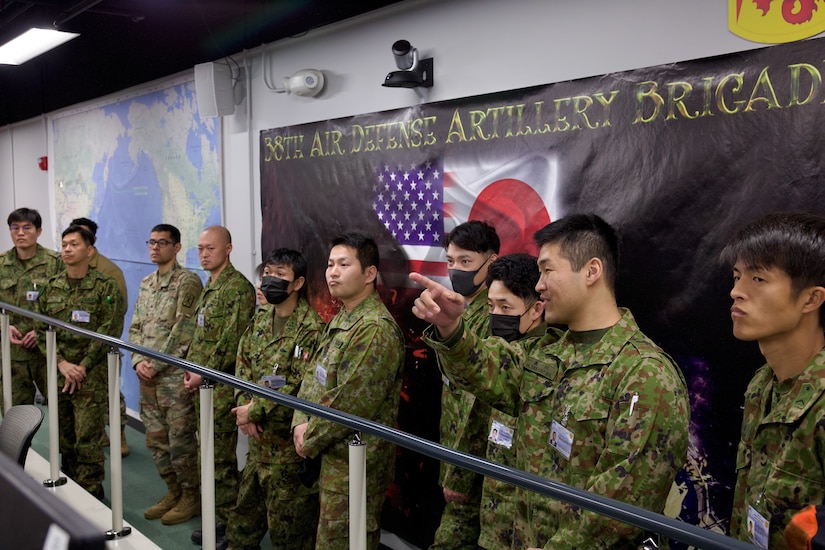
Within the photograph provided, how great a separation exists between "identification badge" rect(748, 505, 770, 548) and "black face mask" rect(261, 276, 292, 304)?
2.37 metres

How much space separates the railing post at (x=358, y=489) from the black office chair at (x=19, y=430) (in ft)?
3.82

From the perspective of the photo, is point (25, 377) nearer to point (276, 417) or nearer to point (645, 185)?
point (276, 417)

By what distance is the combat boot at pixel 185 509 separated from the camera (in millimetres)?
4145

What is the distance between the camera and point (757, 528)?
1.52m

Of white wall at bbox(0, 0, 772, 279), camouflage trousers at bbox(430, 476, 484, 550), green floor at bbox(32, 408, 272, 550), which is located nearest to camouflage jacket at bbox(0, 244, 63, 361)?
green floor at bbox(32, 408, 272, 550)

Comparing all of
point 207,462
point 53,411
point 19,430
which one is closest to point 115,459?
point 19,430

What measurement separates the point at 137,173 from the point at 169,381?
233cm

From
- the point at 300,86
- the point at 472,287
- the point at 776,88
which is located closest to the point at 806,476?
the point at 776,88

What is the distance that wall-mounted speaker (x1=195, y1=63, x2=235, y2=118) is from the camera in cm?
446

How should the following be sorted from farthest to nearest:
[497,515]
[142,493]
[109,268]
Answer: [109,268] < [142,493] < [497,515]

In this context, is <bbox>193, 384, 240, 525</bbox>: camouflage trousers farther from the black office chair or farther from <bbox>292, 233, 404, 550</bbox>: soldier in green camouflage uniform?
the black office chair

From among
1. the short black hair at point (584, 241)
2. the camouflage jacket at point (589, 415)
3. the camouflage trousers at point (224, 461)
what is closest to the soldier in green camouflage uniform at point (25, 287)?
the camouflage trousers at point (224, 461)

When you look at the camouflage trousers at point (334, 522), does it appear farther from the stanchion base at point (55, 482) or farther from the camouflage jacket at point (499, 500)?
the stanchion base at point (55, 482)

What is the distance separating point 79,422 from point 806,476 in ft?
13.5
